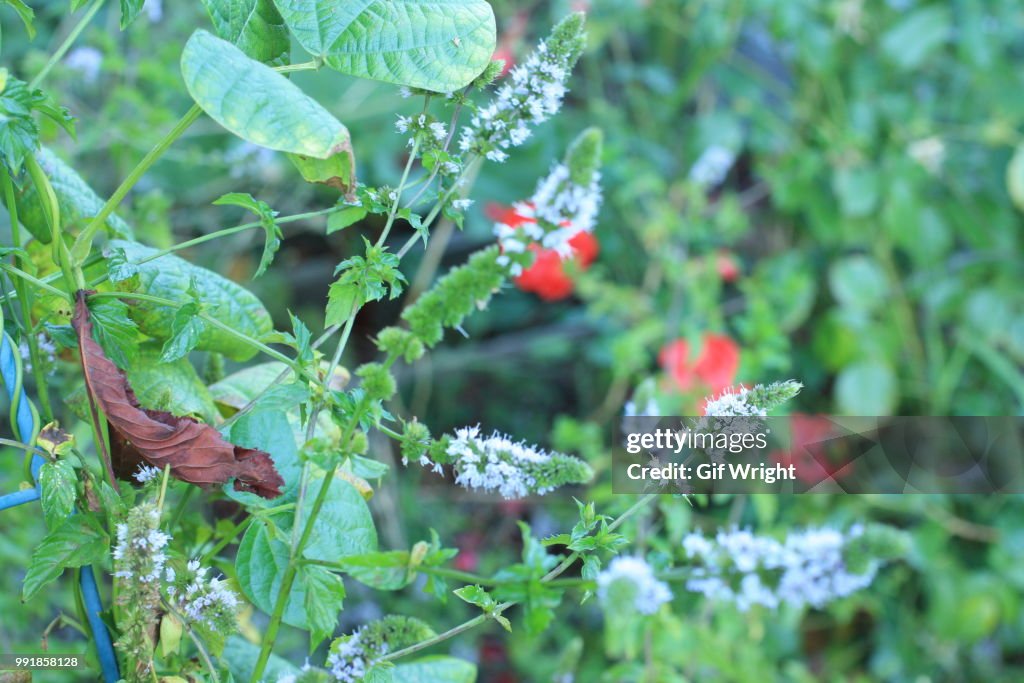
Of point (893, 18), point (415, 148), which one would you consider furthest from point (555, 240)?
point (893, 18)

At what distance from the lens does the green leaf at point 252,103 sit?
0.40 m

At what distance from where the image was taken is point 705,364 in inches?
56.2

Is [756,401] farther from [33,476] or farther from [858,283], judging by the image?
[858,283]

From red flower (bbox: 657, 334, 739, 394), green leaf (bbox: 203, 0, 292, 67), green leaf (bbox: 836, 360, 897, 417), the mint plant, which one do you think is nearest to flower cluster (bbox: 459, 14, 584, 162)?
the mint plant

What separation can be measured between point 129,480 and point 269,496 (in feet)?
0.30

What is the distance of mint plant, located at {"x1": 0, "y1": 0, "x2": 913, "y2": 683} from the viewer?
41cm

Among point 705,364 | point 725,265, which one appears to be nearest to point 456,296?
point 705,364

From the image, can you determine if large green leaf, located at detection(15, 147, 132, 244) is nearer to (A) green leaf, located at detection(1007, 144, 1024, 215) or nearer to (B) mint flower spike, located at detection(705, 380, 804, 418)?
(B) mint flower spike, located at detection(705, 380, 804, 418)

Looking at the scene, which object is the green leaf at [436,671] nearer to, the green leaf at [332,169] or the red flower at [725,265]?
the green leaf at [332,169]

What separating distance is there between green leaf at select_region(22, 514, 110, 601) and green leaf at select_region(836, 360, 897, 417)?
1432mm

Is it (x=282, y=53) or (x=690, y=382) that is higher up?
(x=690, y=382)

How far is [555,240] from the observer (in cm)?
54

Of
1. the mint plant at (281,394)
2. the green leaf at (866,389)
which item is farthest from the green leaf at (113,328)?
the green leaf at (866,389)

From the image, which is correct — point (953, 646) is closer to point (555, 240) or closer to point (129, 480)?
point (555, 240)
